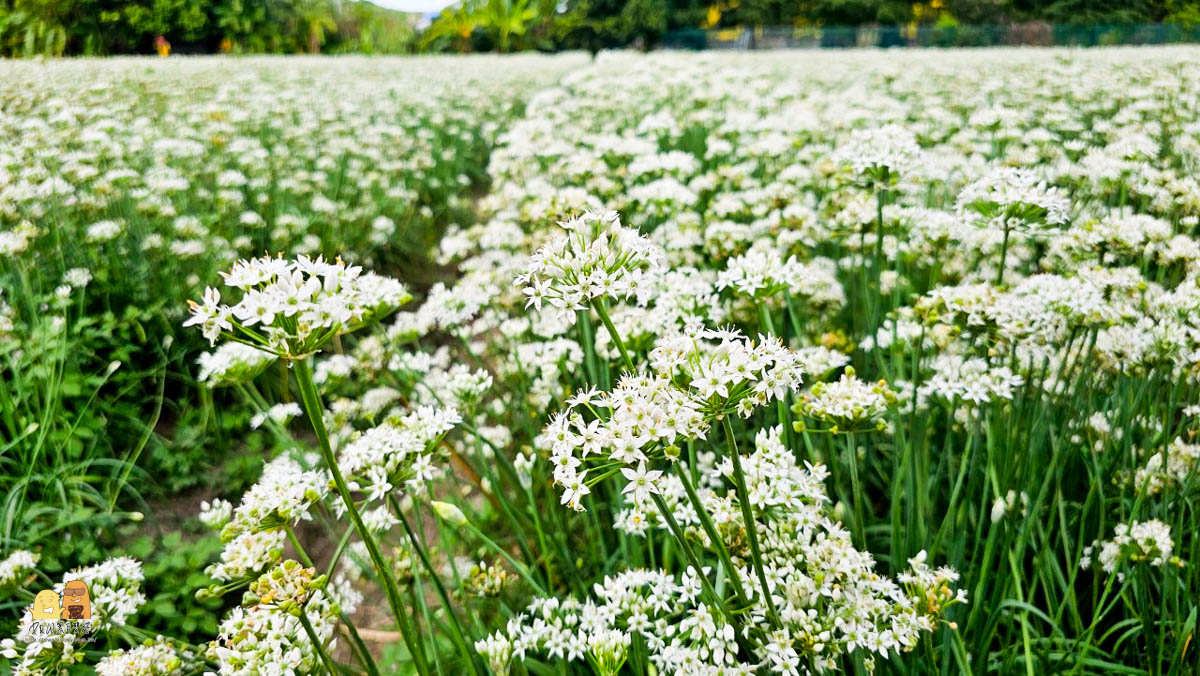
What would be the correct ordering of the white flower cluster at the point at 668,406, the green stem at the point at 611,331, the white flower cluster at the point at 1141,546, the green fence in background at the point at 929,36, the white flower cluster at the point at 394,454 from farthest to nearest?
the green fence in background at the point at 929,36, the white flower cluster at the point at 1141,546, the white flower cluster at the point at 394,454, the green stem at the point at 611,331, the white flower cluster at the point at 668,406

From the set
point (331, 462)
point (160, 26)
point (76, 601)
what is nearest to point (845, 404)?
point (331, 462)

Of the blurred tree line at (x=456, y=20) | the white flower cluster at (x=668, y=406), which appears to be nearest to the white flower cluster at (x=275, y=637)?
the white flower cluster at (x=668, y=406)

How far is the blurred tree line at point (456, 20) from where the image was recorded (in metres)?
6.73

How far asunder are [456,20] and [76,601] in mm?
35798

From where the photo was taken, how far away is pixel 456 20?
33.2 m

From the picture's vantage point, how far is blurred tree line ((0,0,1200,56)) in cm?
673

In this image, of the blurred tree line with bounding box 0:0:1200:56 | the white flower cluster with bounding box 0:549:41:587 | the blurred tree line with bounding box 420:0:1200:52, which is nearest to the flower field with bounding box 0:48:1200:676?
the white flower cluster with bounding box 0:549:41:587

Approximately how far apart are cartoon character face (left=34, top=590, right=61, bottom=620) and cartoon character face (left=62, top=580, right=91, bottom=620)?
1.8 inches

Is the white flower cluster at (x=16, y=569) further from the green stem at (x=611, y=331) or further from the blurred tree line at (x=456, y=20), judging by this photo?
the blurred tree line at (x=456, y=20)

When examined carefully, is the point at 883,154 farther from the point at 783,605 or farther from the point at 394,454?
the point at 394,454

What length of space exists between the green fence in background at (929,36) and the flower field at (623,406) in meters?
29.5

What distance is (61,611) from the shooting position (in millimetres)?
1838

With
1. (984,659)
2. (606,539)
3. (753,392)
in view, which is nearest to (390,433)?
(753,392)

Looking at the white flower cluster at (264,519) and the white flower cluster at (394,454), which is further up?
the white flower cluster at (394,454)
